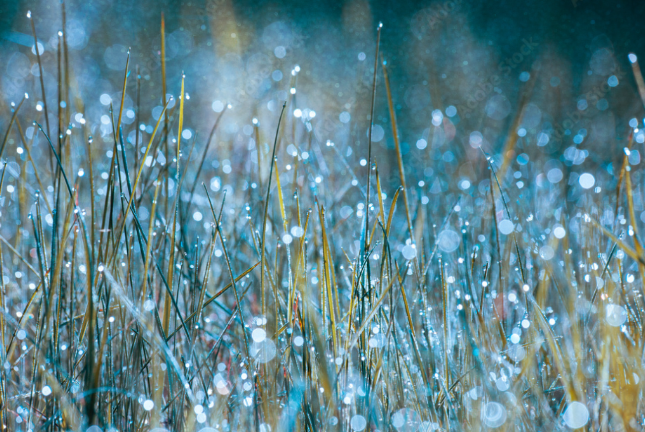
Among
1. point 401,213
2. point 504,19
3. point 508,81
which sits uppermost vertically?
point 504,19

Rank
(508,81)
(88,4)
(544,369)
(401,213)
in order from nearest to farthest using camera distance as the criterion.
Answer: (544,369) → (401,213) → (508,81) → (88,4)

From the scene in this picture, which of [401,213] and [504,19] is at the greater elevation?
[504,19]

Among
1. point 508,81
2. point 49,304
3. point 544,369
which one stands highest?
point 508,81

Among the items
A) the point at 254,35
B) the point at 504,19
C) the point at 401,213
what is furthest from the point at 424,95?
the point at 401,213

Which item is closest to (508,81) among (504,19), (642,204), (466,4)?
(504,19)

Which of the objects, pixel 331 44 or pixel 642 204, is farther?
pixel 331 44

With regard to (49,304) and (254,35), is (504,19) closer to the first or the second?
(254,35)

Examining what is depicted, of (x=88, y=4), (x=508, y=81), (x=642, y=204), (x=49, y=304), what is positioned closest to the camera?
(x=49, y=304)

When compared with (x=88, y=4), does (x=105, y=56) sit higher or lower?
lower

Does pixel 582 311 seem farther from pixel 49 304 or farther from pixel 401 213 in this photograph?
pixel 401 213
